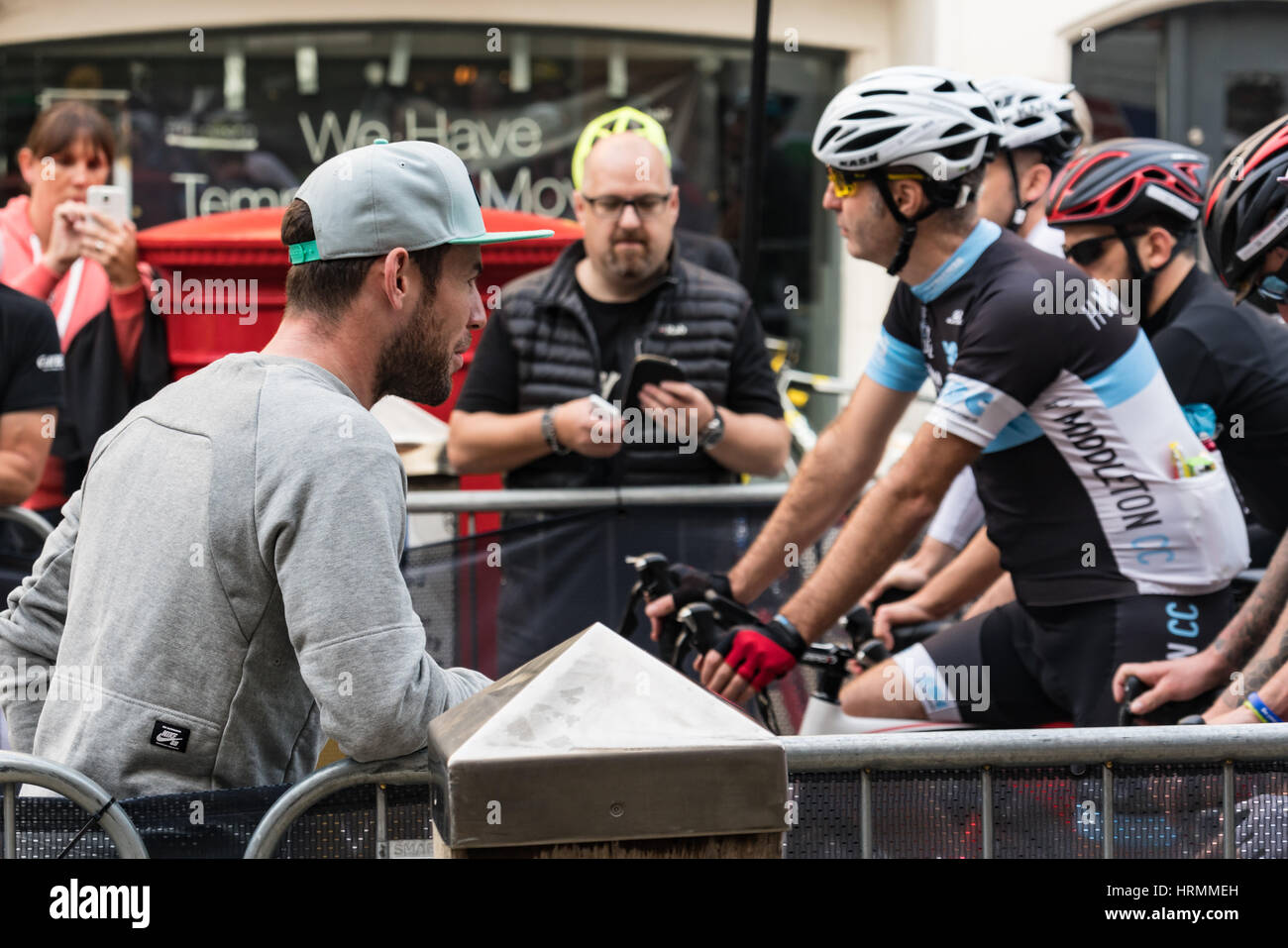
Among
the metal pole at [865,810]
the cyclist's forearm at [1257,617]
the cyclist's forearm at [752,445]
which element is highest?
the cyclist's forearm at [752,445]

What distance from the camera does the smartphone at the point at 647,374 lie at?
497 centimetres

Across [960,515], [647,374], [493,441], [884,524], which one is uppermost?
[647,374]

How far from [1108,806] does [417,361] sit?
141cm

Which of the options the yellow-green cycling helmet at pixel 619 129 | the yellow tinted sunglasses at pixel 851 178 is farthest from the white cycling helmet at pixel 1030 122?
the yellow tinted sunglasses at pixel 851 178

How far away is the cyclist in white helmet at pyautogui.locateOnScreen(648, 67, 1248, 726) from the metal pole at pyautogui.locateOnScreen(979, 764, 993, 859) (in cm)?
100

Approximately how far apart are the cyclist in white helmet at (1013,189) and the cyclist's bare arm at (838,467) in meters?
0.55

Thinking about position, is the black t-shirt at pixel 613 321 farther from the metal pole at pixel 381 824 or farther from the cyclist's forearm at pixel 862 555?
the metal pole at pixel 381 824

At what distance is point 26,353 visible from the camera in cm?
486

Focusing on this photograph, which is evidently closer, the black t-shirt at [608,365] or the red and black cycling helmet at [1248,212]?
the red and black cycling helmet at [1248,212]

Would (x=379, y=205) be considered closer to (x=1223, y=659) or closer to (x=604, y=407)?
(x=1223, y=659)

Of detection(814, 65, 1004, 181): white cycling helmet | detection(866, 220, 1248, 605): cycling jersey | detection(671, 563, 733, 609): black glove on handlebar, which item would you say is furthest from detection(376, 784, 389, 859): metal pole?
detection(814, 65, 1004, 181): white cycling helmet

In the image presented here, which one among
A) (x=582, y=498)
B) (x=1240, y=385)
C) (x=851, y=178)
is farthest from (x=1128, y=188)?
(x=582, y=498)

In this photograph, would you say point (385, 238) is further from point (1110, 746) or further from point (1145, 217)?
point (1145, 217)

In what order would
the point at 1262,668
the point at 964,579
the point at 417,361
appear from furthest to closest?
the point at 964,579 → the point at 1262,668 → the point at 417,361
